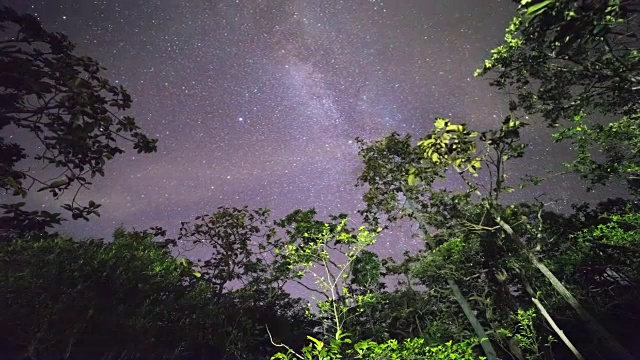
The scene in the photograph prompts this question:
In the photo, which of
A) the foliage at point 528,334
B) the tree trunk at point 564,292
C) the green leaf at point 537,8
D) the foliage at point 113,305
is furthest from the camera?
the foliage at point 528,334

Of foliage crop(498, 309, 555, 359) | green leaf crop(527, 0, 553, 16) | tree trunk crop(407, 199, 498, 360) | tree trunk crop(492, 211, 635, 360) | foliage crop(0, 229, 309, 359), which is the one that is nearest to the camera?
green leaf crop(527, 0, 553, 16)

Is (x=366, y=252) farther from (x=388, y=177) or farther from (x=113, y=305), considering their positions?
(x=113, y=305)

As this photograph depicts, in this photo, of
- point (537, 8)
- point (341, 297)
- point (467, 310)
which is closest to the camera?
point (537, 8)

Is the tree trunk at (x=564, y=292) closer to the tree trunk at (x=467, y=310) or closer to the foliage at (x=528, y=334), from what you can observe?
the foliage at (x=528, y=334)

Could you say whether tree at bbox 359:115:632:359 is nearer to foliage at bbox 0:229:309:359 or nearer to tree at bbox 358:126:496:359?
tree at bbox 358:126:496:359

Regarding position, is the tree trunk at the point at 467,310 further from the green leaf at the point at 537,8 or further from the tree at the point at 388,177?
the green leaf at the point at 537,8

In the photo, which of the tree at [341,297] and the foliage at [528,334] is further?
the foliage at [528,334]

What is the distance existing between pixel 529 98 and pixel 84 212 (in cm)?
1125

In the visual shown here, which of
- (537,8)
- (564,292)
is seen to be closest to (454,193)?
(564,292)

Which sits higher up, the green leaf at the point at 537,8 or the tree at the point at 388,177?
the tree at the point at 388,177

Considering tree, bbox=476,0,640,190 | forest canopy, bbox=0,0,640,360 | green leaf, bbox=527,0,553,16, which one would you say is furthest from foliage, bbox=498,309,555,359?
green leaf, bbox=527,0,553,16

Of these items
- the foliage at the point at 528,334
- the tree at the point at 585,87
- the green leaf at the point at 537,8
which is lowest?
the green leaf at the point at 537,8

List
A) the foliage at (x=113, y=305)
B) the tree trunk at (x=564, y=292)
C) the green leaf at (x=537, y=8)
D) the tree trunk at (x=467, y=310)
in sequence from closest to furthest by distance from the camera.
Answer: the green leaf at (x=537, y=8)
the foliage at (x=113, y=305)
the tree trunk at (x=564, y=292)
the tree trunk at (x=467, y=310)

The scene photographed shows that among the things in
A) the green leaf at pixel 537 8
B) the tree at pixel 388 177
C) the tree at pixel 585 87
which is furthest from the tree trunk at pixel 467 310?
the green leaf at pixel 537 8
